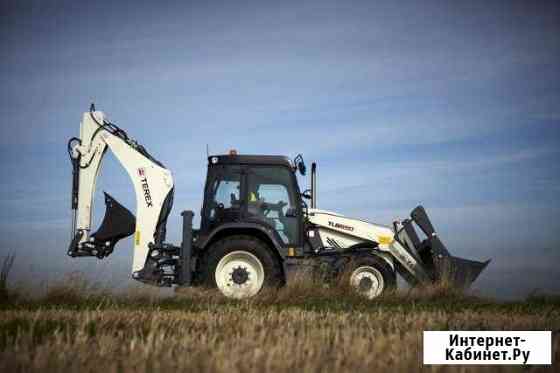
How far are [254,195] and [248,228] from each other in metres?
0.69

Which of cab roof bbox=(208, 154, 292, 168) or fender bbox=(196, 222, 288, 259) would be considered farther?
cab roof bbox=(208, 154, 292, 168)

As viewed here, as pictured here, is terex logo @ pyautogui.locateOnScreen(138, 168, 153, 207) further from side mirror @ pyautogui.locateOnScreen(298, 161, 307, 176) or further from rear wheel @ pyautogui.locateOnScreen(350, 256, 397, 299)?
rear wheel @ pyautogui.locateOnScreen(350, 256, 397, 299)

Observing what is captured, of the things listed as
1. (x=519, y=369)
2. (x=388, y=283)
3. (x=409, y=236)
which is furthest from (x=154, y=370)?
(x=409, y=236)

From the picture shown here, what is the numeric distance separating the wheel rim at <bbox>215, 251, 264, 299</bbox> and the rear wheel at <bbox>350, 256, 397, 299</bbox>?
6.74ft

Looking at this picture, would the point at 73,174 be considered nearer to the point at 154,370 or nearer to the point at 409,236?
the point at 409,236

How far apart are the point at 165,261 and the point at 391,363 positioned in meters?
7.46

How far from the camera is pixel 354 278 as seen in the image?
10867 millimetres

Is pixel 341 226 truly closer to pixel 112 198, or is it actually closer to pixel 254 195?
pixel 254 195

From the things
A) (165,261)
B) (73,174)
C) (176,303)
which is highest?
(73,174)

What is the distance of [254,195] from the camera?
34.4 ft

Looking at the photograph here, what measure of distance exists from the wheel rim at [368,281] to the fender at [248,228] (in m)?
1.69

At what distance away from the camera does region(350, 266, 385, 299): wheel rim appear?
1083cm

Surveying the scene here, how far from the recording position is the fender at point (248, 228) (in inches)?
391

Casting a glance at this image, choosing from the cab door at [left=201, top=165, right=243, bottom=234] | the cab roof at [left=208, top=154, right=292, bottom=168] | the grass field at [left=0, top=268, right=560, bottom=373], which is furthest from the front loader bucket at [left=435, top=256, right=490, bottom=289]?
the grass field at [left=0, top=268, right=560, bottom=373]
